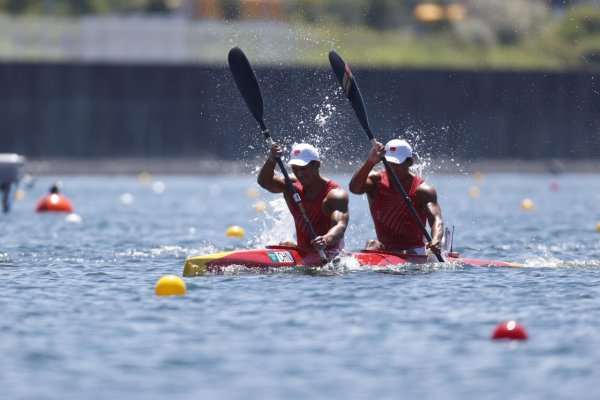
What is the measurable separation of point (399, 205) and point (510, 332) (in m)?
5.78

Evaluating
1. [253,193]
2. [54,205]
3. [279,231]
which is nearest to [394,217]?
[279,231]

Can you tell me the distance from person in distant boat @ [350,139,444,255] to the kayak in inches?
14.1

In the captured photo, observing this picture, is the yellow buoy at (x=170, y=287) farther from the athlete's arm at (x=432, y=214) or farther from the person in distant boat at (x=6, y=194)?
the person in distant boat at (x=6, y=194)

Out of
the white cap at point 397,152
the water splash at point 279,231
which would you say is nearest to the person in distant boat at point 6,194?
the water splash at point 279,231

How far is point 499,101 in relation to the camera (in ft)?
169

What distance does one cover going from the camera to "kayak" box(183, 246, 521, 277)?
16266 millimetres

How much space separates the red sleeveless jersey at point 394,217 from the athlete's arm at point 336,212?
90 cm

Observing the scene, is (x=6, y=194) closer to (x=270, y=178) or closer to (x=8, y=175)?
(x=8, y=175)

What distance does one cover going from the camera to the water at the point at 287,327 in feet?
33.3

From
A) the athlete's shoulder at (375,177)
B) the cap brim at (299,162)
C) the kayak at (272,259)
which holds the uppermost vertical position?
the cap brim at (299,162)

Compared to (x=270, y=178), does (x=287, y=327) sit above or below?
below

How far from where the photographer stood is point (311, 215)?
1697cm

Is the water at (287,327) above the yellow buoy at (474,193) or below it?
below

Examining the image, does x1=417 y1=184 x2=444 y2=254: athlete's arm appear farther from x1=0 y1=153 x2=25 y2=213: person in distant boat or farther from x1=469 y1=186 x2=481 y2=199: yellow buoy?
x1=469 y1=186 x2=481 y2=199: yellow buoy
